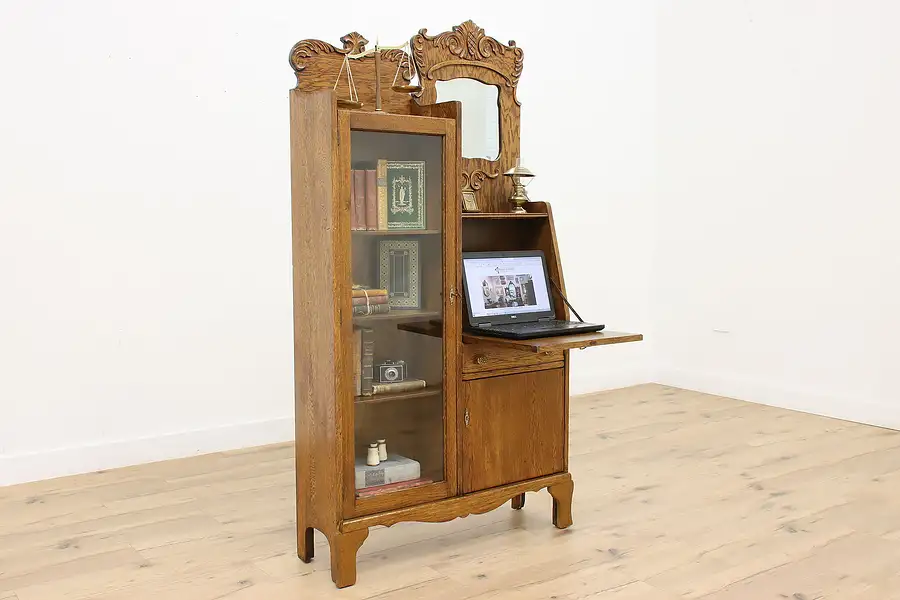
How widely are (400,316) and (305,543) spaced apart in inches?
33.3

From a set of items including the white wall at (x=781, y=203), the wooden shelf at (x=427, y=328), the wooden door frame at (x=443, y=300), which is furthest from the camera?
the white wall at (x=781, y=203)

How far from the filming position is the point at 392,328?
303 cm

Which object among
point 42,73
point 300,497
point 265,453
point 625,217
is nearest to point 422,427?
point 300,497

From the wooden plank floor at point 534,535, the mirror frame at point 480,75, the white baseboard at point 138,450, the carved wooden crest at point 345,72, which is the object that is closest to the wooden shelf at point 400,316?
the mirror frame at point 480,75

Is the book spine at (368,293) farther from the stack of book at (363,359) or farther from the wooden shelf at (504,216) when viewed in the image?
the wooden shelf at (504,216)

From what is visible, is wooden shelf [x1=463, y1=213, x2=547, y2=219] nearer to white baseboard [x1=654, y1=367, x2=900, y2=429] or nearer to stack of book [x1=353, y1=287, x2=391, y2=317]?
stack of book [x1=353, y1=287, x2=391, y2=317]

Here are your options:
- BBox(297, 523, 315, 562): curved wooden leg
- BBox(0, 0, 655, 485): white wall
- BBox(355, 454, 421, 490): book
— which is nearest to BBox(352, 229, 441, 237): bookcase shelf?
BBox(355, 454, 421, 490): book

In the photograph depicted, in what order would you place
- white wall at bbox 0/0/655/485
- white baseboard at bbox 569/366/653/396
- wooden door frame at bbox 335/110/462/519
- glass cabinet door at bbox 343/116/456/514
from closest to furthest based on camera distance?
wooden door frame at bbox 335/110/462/519, glass cabinet door at bbox 343/116/456/514, white wall at bbox 0/0/655/485, white baseboard at bbox 569/366/653/396

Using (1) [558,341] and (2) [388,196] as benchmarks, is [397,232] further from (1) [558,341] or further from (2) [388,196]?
(1) [558,341]

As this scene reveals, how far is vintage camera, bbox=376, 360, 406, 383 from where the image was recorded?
119 inches

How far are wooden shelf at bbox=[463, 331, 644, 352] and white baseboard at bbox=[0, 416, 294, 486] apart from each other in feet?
6.54

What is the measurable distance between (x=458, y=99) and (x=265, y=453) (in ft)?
7.16

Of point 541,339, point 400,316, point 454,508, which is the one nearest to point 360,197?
point 400,316

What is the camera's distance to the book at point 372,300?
2918 mm
